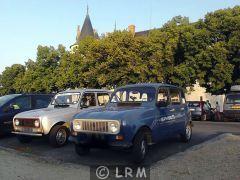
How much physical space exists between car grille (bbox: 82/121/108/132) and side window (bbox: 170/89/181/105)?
3.05m

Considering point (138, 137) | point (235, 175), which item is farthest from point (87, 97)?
point (235, 175)

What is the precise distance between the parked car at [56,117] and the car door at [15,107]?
4.40 ft

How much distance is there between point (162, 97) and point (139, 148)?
2202 millimetres

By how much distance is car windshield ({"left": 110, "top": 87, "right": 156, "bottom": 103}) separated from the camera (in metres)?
9.93

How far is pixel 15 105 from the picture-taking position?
46.2 ft

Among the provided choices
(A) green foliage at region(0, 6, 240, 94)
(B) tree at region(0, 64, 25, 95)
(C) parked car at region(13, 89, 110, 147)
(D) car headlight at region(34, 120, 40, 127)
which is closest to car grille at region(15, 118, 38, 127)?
(C) parked car at region(13, 89, 110, 147)

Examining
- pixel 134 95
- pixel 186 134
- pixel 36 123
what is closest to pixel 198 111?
pixel 186 134

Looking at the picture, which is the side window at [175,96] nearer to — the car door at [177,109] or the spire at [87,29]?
the car door at [177,109]

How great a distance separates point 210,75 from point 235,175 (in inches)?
994

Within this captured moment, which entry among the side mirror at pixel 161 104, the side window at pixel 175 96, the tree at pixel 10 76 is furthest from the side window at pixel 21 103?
the tree at pixel 10 76

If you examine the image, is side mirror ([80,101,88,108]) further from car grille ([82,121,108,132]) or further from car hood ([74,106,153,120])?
car grille ([82,121,108,132])

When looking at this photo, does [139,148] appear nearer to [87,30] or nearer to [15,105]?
[15,105]

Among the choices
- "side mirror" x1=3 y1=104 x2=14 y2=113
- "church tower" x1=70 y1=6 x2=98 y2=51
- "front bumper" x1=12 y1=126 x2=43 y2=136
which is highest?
"church tower" x1=70 y1=6 x2=98 y2=51

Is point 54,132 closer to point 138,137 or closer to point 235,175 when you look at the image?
point 138,137
